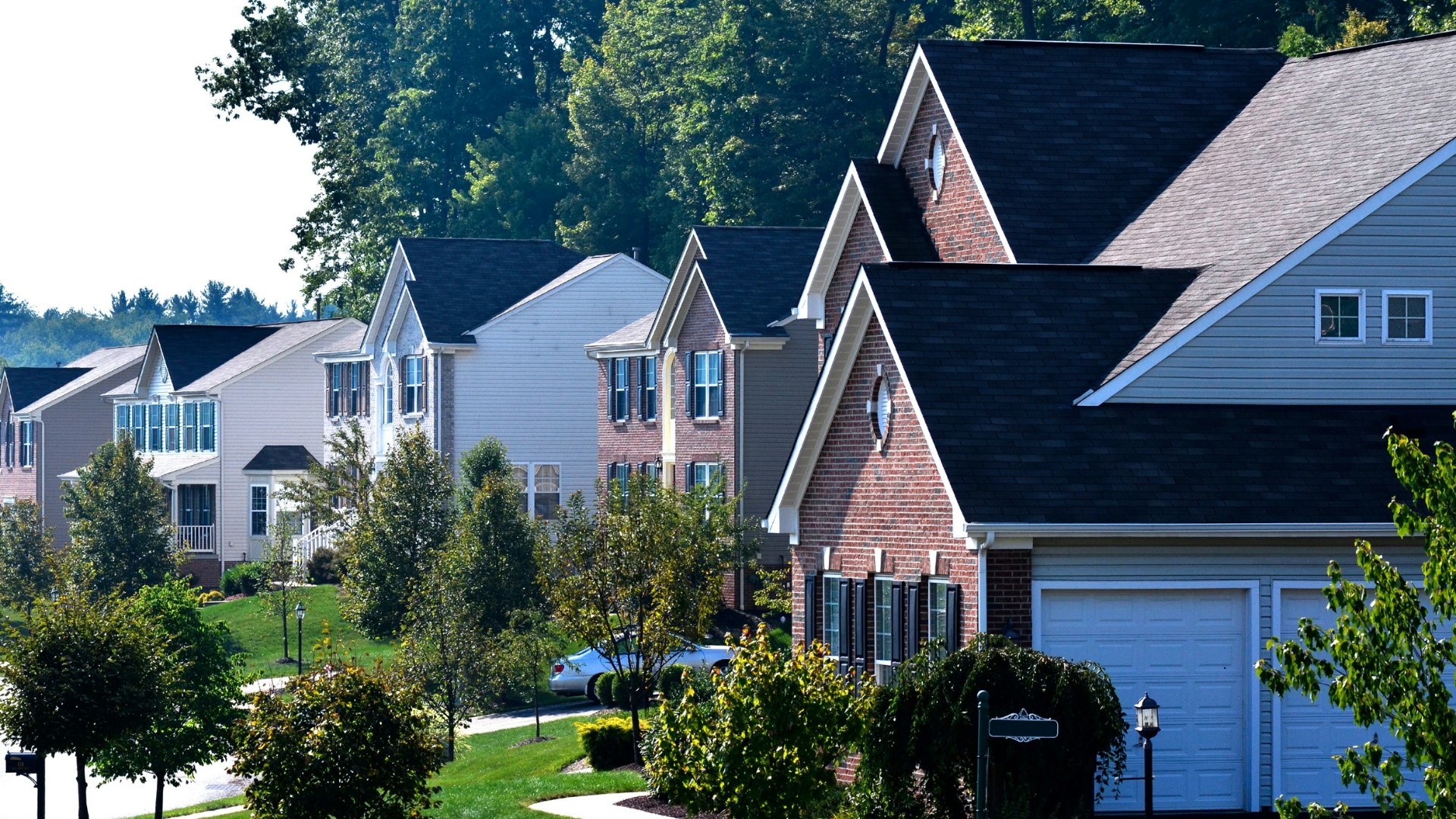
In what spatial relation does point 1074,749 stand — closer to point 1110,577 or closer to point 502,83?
point 1110,577

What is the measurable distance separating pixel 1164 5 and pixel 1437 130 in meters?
41.8

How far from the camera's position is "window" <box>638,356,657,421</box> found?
54.6 m

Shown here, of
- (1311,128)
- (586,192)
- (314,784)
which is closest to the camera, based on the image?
(314,784)

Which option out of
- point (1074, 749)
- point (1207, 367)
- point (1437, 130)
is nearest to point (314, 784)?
point (1074, 749)

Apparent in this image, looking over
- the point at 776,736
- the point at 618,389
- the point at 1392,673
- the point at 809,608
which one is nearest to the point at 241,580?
the point at 618,389

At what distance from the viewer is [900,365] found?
2328 cm

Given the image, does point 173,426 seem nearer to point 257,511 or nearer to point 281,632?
point 257,511

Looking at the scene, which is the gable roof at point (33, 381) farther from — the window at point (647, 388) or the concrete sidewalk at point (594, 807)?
the concrete sidewalk at point (594, 807)

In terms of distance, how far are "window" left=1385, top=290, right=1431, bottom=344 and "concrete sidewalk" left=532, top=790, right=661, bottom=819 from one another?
10.7 meters

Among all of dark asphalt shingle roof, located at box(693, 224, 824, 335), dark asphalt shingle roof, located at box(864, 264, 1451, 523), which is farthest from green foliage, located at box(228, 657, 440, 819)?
dark asphalt shingle roof, located at box(693, 224, 824, 335)

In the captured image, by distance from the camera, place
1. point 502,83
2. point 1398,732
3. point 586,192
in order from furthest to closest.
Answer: point 502,83, point 586,192, point 1398,732

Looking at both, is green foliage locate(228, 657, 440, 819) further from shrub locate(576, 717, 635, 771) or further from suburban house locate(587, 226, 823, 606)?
suburban house locate(587, 226, 823, 606)

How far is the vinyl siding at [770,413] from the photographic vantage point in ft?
162

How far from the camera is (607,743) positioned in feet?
102
